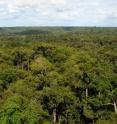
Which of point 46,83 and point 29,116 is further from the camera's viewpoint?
point 46,83

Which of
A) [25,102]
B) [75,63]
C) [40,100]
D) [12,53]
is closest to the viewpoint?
[25,102]

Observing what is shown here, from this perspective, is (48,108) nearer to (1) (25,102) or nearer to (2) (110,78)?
(1) (25,102)

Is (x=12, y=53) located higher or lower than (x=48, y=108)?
higher

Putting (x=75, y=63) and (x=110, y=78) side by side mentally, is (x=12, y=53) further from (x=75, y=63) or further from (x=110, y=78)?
(x=110, y=78)

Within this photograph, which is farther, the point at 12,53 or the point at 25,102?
the point at 12,53

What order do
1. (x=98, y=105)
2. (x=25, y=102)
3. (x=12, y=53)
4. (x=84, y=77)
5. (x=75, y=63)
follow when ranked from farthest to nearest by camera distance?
(x=12, y=53), (x=75, y=63), (x=84, y=77), (x=98, y=105), (x=25, y=102)

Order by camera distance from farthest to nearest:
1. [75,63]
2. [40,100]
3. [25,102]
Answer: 1. [75,63]
2. [40,100]
3. [25,102]

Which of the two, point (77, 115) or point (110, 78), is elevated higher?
point (110, 78)

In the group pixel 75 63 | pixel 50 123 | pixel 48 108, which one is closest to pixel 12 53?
pixel 75 63

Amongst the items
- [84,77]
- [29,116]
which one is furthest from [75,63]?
[29,116]
